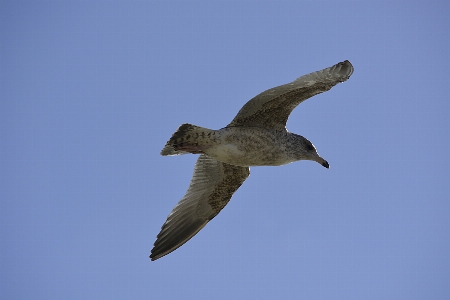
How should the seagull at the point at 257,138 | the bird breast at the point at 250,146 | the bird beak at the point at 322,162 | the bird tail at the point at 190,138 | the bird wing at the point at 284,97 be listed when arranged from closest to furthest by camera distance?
1. the bird wing at the point at 284,97
2. the seagull at the point at 257,138
3. the bird tail at the point at 190,138
4. the bird breast at the point at 250,146
5. the bird beak at the point at 322,162

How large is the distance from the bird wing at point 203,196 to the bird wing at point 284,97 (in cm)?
115

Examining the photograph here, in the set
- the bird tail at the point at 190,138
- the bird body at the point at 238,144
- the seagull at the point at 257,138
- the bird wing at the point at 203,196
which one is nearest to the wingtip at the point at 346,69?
the seagull at the point at 257,138

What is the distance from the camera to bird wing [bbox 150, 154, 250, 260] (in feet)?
29.1

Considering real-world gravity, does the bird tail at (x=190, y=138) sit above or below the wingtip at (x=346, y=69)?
below

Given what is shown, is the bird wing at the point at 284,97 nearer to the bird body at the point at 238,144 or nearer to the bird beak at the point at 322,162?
the bird body at the point at 238,144

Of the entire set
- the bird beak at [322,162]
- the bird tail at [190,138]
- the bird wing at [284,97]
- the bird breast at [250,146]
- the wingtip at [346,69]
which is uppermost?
the wingtip at [346,69]

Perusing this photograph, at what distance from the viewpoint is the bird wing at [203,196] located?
886 centimetres

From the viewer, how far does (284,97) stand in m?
7.94

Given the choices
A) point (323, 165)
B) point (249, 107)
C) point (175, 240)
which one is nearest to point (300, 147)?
point (323, 165)

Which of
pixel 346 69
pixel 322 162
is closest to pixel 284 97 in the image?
Result: pixel 346 69

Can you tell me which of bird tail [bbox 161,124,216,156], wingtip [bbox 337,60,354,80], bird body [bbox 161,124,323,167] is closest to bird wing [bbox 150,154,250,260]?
bird body [bbox 161,124,323,167]

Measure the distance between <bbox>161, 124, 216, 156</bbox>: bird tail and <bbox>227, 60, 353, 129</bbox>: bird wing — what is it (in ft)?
1.50

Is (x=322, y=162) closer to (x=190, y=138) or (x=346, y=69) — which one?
(x=346, y=69)

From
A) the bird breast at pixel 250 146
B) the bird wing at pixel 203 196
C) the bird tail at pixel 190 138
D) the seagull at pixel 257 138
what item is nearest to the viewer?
the seagull at pixel 257 138
